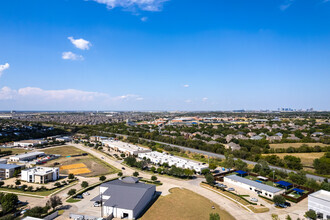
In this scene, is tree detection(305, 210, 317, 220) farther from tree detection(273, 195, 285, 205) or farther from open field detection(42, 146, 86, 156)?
open field detection(42, 146, 86, 156)

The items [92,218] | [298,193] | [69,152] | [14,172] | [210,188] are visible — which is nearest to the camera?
[92,218]

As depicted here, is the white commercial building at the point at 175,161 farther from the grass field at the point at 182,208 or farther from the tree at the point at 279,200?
the tree at the point at 279,200

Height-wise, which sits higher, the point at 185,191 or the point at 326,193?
the point at 326,193

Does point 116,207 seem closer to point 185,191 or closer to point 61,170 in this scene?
point 185,191

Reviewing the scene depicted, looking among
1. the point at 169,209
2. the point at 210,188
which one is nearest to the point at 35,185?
the point at 169,209

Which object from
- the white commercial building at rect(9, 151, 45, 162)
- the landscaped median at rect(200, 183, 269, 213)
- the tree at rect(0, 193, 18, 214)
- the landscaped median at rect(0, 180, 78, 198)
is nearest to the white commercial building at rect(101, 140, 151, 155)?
the white commercial building at rect(9, 151, 45, 162)

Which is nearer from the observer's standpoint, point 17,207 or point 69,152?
point 17,207

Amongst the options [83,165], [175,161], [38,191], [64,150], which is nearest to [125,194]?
[38,191]
